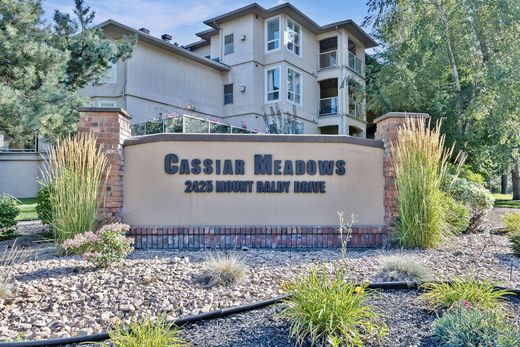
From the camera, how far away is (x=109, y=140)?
6.21m

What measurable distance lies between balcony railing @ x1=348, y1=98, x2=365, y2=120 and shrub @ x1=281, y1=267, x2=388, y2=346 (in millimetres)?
21473

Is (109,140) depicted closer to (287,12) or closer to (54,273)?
(54,273)

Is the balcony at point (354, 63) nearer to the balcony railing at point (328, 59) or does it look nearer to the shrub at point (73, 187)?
the balcony railing at point (328, 59)

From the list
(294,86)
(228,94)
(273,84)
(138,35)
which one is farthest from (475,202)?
(228,94)

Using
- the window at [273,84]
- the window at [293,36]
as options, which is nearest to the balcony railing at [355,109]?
the window at [293,36]

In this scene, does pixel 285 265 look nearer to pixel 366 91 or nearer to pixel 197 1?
pixel 197 1

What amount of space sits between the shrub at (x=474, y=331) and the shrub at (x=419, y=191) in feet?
10.4

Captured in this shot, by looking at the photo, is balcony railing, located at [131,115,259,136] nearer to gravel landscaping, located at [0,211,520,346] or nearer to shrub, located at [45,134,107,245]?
shrub, located at [45,134,107,245]

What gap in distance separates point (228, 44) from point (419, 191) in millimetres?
18115

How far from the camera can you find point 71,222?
5.69 m

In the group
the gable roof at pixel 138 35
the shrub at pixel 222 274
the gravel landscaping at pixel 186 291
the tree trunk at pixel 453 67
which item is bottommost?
the gravel landscaping at pixel 186 291

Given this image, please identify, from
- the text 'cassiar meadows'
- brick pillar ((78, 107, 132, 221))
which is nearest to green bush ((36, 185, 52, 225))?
brick pillar ((78, 107, 132, 221))

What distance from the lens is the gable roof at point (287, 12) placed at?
20.5 metres

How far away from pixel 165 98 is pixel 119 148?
13.3m
